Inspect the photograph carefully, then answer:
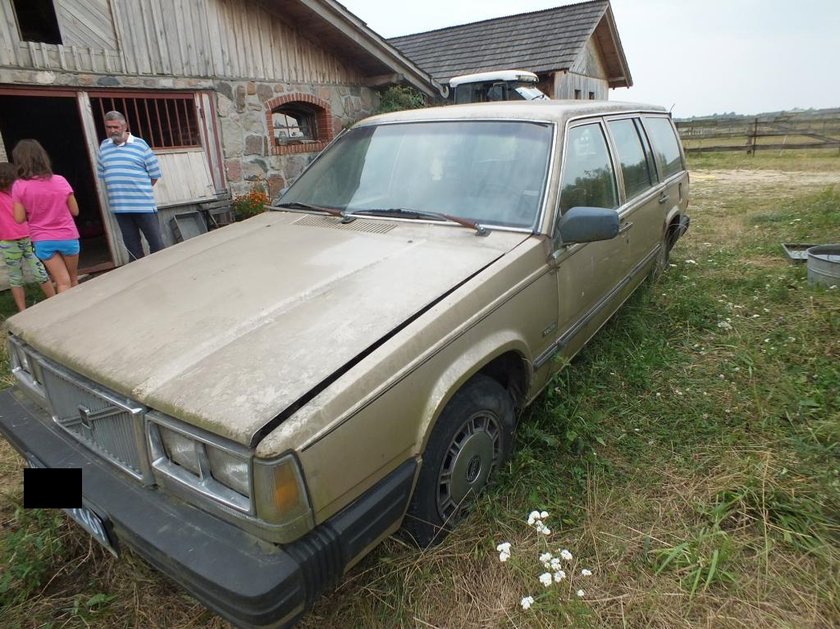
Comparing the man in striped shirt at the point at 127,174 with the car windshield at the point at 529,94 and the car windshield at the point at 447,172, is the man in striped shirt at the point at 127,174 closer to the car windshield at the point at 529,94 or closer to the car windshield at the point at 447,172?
the car windshield at the point at 447,172

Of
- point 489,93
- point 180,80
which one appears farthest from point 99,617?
point 489,93

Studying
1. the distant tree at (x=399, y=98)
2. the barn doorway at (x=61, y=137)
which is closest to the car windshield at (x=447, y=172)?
the distant tree at (x=399, y=98)

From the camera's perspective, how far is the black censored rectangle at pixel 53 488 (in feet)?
6.21

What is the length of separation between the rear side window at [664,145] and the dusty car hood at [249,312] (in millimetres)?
2781

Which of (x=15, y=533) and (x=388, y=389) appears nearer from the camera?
(x=388, y=389)

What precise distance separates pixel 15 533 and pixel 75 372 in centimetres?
111

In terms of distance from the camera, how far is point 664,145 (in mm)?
4848

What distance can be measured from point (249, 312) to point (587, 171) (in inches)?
83.9

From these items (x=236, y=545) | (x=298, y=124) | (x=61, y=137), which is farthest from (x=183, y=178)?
(x=236, y=545)

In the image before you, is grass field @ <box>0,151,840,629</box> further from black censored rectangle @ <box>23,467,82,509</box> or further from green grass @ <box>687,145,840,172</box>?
green grass @ <box>687,145,840,172</box>

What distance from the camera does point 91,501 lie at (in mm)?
1807

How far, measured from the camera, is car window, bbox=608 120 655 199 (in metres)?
3.69

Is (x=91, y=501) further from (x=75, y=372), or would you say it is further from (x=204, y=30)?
(x=204, y=30)

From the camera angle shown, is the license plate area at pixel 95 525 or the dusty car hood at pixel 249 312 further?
the license plate area at pixel 95 525
